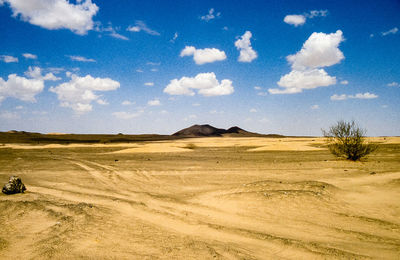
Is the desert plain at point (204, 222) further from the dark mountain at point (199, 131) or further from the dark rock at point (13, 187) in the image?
the dark mountain at point (199, 131)

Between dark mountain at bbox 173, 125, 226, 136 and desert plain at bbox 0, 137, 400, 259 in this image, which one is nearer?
desert plain at bbox 0, 137, 400, 259

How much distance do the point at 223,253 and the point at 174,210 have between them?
9.24 feet

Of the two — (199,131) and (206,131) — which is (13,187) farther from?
(206,131)

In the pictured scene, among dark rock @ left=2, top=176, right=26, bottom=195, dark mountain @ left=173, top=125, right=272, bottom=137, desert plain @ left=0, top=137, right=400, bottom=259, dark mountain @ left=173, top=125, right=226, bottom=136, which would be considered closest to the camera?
desert plain @ left=0, top=137, right=400, bottom=259

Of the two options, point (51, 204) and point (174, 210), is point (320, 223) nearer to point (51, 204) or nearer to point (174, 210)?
point (174, 210)

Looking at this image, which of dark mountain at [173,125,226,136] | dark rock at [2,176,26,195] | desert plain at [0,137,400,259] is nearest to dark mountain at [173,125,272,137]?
dark mountain at [173,125,226,136]

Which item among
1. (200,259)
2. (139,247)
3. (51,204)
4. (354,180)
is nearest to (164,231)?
(139,247)

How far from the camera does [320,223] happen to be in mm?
5691

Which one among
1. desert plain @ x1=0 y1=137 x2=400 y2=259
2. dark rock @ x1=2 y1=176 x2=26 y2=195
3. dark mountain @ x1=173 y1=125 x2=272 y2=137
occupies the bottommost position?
desert plain @ x1=0 y1=137 x2=400 y2=259

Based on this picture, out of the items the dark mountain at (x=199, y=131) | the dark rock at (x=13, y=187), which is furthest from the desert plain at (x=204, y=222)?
the dark mountain at (x=199, y=131)

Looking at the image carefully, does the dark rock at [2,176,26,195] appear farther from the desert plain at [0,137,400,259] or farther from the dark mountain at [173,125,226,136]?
the dark mountain at [173,125,226,136]

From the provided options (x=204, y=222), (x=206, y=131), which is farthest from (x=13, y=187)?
(x=206, y=131)

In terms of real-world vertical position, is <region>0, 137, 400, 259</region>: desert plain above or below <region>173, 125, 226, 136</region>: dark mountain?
below

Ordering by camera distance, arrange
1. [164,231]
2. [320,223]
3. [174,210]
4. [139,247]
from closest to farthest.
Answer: [139,247]
[164,231]
[320,223]
[174,210]
